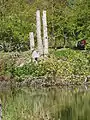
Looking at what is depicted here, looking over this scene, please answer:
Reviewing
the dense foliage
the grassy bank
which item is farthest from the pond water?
the dense foliage

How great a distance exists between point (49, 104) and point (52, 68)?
7.17 m

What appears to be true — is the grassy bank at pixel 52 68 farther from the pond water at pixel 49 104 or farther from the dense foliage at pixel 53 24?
the dense foliage at pixel 53 24

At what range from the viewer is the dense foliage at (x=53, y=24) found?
97.1 ft

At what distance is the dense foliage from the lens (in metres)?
29.6

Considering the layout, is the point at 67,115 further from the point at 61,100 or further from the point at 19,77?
the point at 19,77

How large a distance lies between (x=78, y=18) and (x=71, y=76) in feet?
30.0

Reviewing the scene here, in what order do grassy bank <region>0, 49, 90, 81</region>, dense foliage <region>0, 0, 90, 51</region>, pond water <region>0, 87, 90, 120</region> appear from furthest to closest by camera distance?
dense foliage <region>0, 0, 90, 51</region>
grassy bank <region>0, 49, 90, 81</region>
pond water <region>0, 87, 90, 120</region>

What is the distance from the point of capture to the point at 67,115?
42.5 ft

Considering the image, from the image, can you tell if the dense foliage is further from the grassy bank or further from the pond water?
the pond water

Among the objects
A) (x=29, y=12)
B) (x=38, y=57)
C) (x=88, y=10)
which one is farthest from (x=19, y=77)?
(x=29, y=12)

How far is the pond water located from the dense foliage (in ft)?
32.4

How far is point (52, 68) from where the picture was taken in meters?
A: 22.0

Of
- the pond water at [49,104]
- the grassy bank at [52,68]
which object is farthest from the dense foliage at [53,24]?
the pond water at [49,104]

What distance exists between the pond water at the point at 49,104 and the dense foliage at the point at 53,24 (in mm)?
9888
